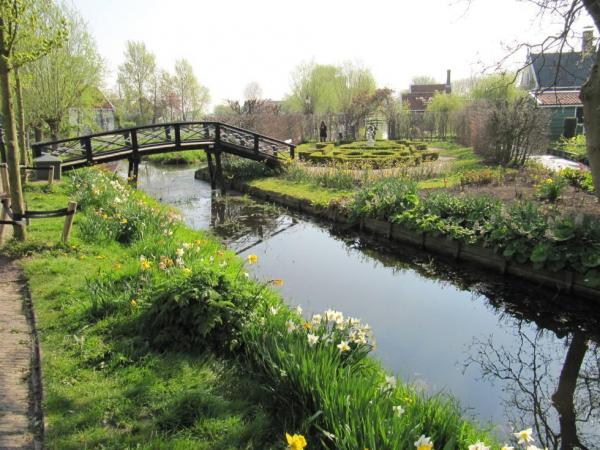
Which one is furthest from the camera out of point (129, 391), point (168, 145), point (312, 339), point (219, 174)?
point (219, 174)

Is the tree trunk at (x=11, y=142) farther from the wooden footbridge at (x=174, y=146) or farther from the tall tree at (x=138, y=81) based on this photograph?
the tall tree at (x=138, y=81)

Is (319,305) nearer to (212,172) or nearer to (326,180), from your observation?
(326,180)

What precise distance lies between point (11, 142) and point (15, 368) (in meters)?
4.05

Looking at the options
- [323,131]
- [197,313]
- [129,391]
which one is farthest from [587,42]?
[323,131]

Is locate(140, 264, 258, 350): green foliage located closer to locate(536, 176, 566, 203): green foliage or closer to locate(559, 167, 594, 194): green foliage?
locate(536, 176, 566, 203): green foliage

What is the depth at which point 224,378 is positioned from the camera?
11.9 ft

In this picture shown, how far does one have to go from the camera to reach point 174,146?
655 inches

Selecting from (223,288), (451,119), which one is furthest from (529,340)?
(451,119)

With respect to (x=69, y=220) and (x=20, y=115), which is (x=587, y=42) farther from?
(x=20, y=115)

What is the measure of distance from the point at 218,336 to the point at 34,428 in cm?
151

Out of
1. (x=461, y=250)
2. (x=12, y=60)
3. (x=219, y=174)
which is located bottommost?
(x=461, y=250)

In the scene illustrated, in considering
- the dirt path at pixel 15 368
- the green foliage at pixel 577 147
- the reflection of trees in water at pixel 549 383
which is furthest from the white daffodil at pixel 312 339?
the green foliage at pixel 577 147

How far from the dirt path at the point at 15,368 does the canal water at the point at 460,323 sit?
2.94m

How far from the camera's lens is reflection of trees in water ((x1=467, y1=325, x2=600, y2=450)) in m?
4.07
